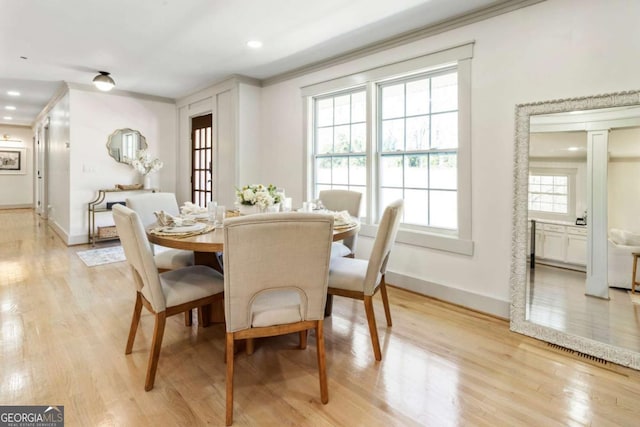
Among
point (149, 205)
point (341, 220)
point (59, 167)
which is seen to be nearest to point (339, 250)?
point (341, 220)

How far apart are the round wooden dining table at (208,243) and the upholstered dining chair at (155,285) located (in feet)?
0.55

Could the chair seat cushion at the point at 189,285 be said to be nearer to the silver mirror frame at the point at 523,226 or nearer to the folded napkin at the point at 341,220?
the folded napkin at the point at 341,220

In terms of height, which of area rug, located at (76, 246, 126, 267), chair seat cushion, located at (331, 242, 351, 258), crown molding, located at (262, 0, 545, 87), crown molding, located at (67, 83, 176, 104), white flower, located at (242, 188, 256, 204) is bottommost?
area rug, located at (76, 246, 126, 267)

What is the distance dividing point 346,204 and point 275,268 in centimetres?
186

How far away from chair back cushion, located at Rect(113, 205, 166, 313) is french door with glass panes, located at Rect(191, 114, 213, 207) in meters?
3.78

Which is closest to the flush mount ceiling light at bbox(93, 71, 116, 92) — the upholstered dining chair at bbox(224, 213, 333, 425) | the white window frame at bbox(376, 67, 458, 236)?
the white window frame at bbox(376, 67, 458, 236)

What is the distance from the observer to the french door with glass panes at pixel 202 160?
5660mm

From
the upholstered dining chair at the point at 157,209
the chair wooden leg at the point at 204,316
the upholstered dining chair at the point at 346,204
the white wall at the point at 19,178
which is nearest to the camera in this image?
the chair wooden leg at the point at 204,316

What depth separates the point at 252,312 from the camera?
1.73 m

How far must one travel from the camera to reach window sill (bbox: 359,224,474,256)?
10.1 ft

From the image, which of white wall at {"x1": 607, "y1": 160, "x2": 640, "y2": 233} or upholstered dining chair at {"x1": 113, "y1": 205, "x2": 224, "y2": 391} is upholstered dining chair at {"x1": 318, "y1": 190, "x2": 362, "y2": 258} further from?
white wall at {"x1": 607, "y1": 160, "x2": 640, "y2": 233}

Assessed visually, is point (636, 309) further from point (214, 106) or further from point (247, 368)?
point (214, 106)

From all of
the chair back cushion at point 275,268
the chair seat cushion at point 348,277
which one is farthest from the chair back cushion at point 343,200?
the chair back cushion at point 275,268

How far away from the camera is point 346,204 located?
3436 millimetres
